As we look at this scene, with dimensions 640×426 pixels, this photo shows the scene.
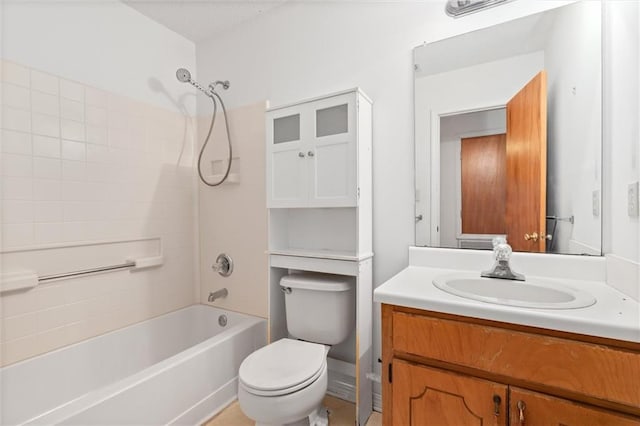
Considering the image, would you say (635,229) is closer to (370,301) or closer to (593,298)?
(593,298)

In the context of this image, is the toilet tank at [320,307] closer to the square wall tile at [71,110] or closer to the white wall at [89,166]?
the white wall at [89,166]

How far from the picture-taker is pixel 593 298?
0.91 m

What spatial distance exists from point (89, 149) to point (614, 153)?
2487mm

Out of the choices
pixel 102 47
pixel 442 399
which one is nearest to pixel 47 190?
pixel 102 47

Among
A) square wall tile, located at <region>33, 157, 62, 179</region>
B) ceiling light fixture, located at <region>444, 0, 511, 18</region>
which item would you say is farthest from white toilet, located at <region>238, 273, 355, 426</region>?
ceiling light fixture, located at <region>444, 0, 511, 18</region>

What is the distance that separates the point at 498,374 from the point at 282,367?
85cm

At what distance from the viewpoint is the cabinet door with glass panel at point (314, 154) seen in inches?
58.1

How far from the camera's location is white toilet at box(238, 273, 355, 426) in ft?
3.88

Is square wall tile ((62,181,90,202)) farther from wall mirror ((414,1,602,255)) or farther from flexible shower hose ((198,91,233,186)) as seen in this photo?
wall mirror ((414,1,602,255))

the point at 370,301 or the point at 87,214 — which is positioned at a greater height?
the point at 87,214

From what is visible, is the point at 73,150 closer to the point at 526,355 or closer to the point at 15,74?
the point at 15,74

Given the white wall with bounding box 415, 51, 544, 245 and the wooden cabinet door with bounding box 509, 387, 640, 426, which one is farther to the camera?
the white wall with bounding box 415, 51, 544, 245

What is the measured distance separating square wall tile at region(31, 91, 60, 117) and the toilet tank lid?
1.50 metres

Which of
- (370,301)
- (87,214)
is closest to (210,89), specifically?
(87,214)
